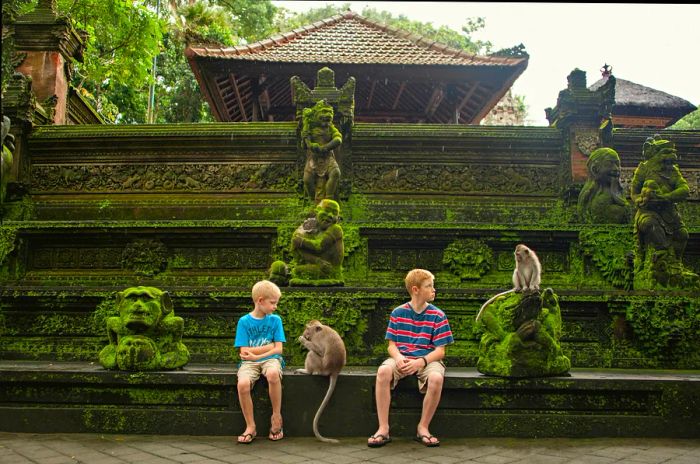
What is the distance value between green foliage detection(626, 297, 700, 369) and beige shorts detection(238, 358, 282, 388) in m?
4.02

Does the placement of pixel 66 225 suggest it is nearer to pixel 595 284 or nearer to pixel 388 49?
pixel 595 284

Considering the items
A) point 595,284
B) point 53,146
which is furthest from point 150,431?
point 53,146

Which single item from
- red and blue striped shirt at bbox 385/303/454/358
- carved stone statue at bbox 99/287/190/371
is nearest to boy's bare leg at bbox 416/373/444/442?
red and blue striped shirt at bbox 385/303/454/358

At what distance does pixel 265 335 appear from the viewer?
4520 mm

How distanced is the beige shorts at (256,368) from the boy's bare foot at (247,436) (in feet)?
1.02

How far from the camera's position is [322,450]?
4016 mm

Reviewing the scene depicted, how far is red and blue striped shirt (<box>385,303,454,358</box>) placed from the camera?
444 centimetres

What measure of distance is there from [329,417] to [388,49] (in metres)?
11.3

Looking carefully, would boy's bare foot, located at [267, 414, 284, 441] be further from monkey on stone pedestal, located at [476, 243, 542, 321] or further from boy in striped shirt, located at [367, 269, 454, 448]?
monkey on stone pedestal, located at [476, 243, 542, 321]

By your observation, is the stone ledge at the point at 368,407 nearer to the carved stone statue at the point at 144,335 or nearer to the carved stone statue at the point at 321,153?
the carved stone statue at the point at 144,335

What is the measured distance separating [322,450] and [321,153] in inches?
189

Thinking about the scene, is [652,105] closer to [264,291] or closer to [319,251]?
[319,251]

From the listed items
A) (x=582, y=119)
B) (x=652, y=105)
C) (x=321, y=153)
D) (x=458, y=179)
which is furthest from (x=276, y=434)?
(x=652, y=105)

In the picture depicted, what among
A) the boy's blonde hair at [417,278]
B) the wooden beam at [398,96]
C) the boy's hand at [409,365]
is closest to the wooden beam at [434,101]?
the wooden beam at [398,96]
